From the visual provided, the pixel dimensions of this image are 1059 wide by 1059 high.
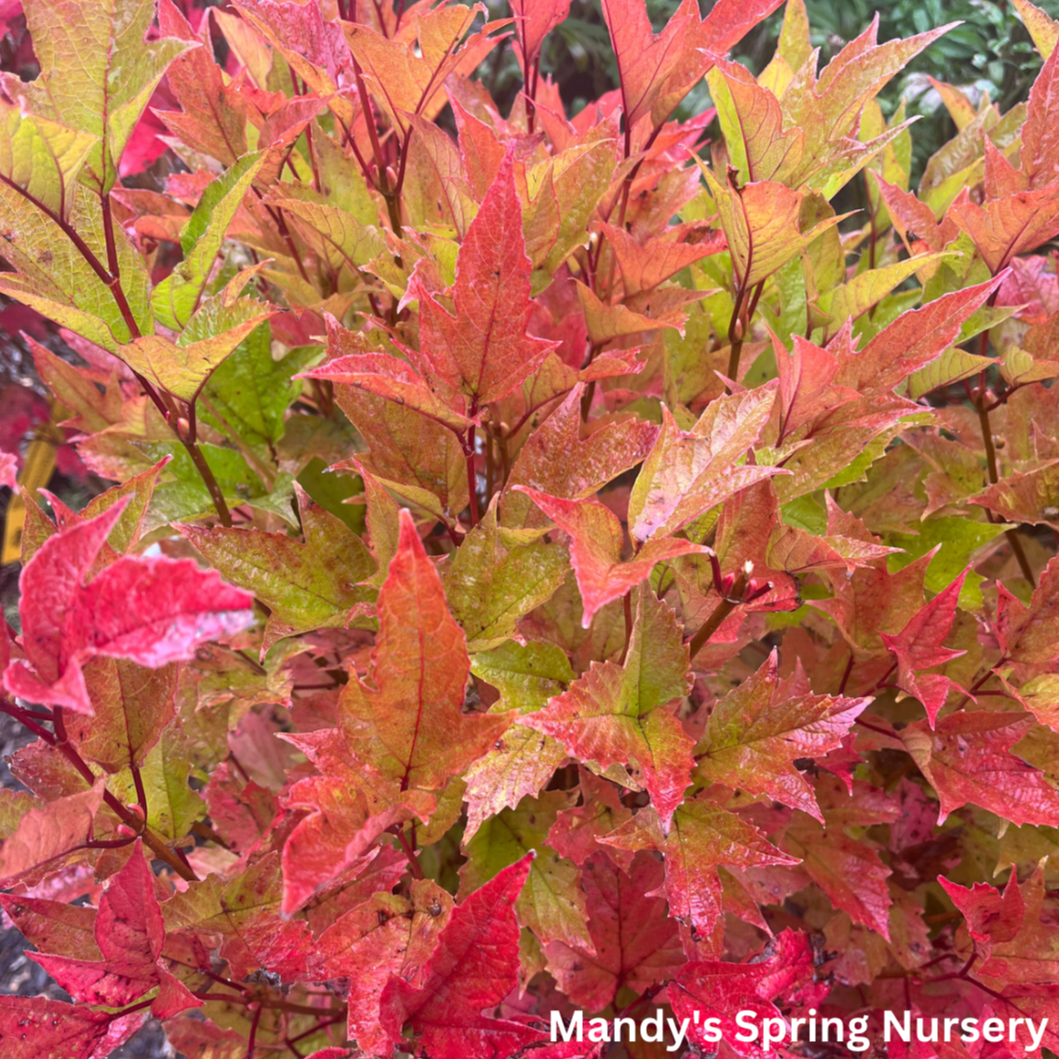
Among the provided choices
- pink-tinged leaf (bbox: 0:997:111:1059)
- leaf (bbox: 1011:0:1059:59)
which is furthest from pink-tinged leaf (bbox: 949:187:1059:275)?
pink-tinged leaf (bbox: 0:997:111:1059)

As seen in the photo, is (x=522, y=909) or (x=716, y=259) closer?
(x=522, y=909)

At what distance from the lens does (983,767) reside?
0.49 meters

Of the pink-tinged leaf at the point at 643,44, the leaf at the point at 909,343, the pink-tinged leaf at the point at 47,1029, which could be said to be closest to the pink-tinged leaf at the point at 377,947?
the pink-tinged leaf at the point at 47,1029

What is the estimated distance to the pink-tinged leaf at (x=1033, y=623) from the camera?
1.65ft

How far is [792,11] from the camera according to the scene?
1.98 feet

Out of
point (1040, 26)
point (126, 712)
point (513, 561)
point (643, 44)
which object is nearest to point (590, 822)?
point (513, 561)

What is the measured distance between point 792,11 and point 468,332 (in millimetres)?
410

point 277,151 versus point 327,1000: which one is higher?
point 277,151

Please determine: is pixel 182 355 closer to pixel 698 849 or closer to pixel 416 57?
pixel 416 57

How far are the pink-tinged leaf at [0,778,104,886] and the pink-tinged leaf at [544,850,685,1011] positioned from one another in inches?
12.6

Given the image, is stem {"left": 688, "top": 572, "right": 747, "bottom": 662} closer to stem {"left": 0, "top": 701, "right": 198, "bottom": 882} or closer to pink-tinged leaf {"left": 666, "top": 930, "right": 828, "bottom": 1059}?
pink-tinged leaf {"left": 666, "top": 930, "right": 828, "bottom": 1059}

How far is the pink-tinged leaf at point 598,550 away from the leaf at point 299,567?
0.14 metres

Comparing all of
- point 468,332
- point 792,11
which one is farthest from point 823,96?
point 468,332

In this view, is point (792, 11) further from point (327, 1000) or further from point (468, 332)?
point (327, 1000)
